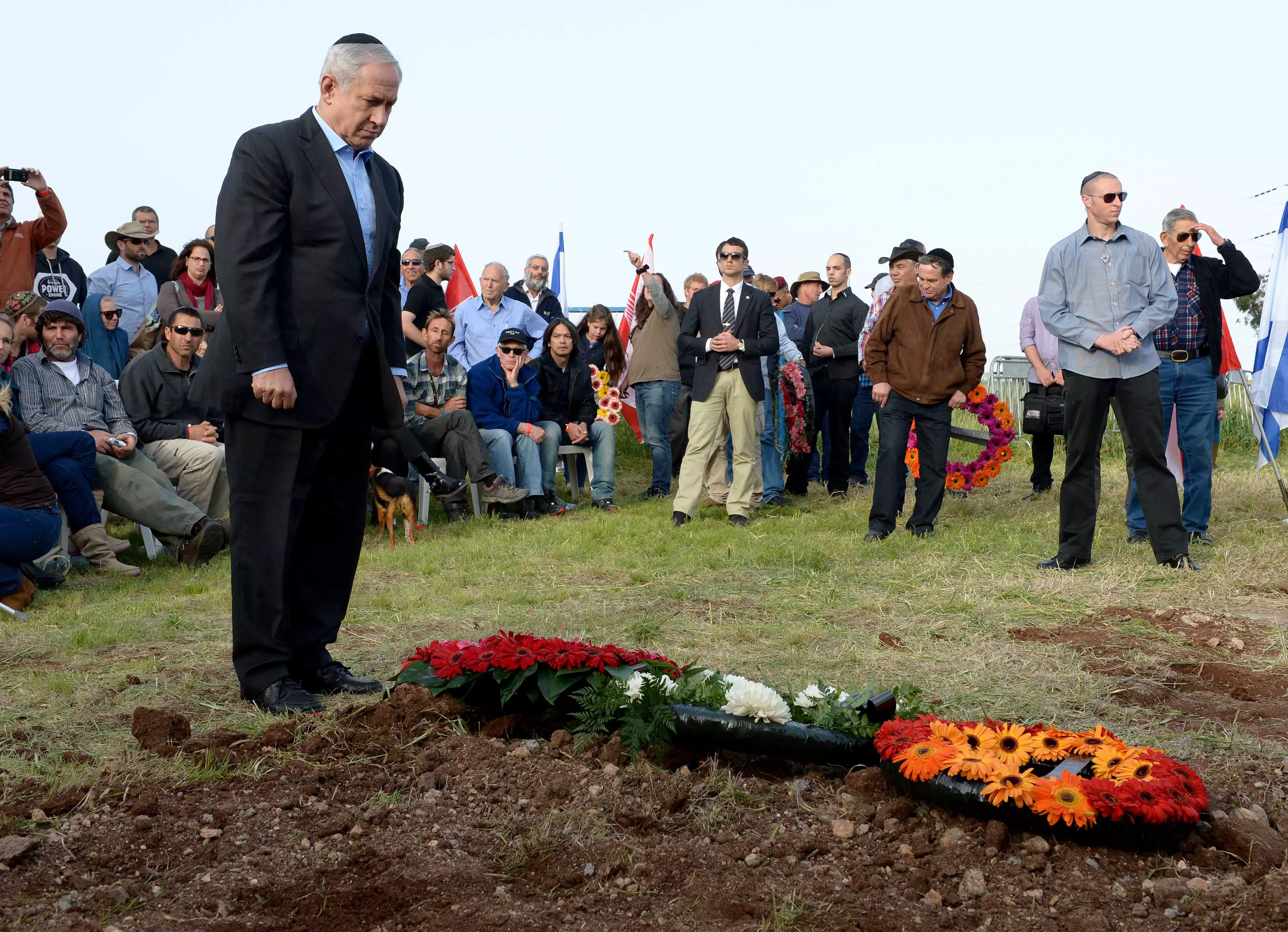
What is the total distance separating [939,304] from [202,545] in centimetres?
527

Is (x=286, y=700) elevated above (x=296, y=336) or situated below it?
below

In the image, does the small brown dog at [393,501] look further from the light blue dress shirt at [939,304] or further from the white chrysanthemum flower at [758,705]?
the white chrysanthemum flower at [758,705]

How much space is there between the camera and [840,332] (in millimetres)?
11469

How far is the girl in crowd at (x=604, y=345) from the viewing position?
1232 cm

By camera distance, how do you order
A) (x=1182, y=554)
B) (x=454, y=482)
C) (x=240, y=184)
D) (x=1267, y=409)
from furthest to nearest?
(x=454, y=482) < (x=1267, y=409) < (x=1182, y=554) < (x=240, y=184)

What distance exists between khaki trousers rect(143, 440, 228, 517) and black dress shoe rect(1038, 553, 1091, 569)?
5.23 meters

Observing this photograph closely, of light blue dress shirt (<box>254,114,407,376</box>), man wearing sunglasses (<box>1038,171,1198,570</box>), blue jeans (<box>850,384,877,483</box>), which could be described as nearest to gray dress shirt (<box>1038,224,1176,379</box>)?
man wearing sunglasses (<box>1038,171,1198,570</box>)

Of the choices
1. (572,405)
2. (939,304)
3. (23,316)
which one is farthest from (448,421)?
(939,304)

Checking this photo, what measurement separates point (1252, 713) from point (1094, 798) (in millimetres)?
1620

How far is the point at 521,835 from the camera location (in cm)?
301

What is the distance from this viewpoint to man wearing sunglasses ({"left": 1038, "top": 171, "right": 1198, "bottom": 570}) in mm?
6922

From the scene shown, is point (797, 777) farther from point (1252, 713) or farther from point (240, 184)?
point (240, 184)

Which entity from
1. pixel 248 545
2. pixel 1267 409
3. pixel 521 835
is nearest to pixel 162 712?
pixel 248 545

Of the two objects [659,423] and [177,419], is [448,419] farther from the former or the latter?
[659,423]
